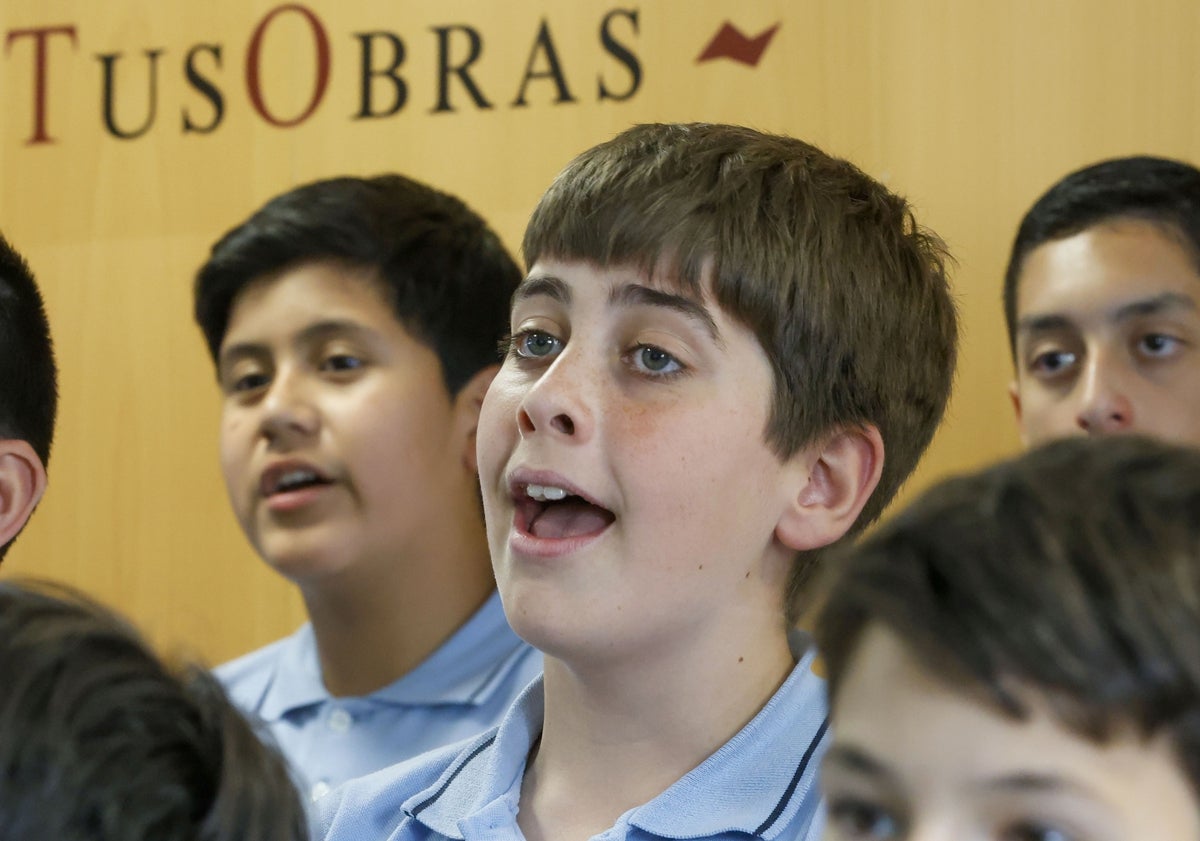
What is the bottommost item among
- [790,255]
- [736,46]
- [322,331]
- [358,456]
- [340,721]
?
[340,721]

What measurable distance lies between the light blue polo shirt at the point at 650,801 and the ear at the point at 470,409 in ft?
1.92

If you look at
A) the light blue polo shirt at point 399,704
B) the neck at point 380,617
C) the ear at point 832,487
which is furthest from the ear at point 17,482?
the ear at point 832,487

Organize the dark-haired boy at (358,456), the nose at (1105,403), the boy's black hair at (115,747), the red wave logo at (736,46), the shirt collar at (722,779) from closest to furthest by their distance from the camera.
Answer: the boy's black hair at (115,747)
the shirt collar at (722,779)
the nose at (1105,403)
the dark-haired boy at (358,456)
the red wave logo at (736,46)

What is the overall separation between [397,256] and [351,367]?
0.38 feet

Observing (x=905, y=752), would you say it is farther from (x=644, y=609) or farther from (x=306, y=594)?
(x=306, y=594)

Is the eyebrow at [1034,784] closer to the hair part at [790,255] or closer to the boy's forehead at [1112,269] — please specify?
the hair part at [790,255]

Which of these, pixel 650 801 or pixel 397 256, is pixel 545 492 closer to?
pixel 650 801

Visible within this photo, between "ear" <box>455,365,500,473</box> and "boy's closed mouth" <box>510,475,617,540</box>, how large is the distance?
62 cm

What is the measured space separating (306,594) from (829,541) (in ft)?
2.28

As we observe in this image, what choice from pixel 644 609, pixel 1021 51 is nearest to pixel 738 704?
Result: pixel 644 609

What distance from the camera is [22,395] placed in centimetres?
126

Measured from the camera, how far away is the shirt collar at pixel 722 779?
0.92 metres

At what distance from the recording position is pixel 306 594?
1.58 metres

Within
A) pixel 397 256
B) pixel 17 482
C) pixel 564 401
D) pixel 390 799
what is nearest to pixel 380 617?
pixel 397 256
